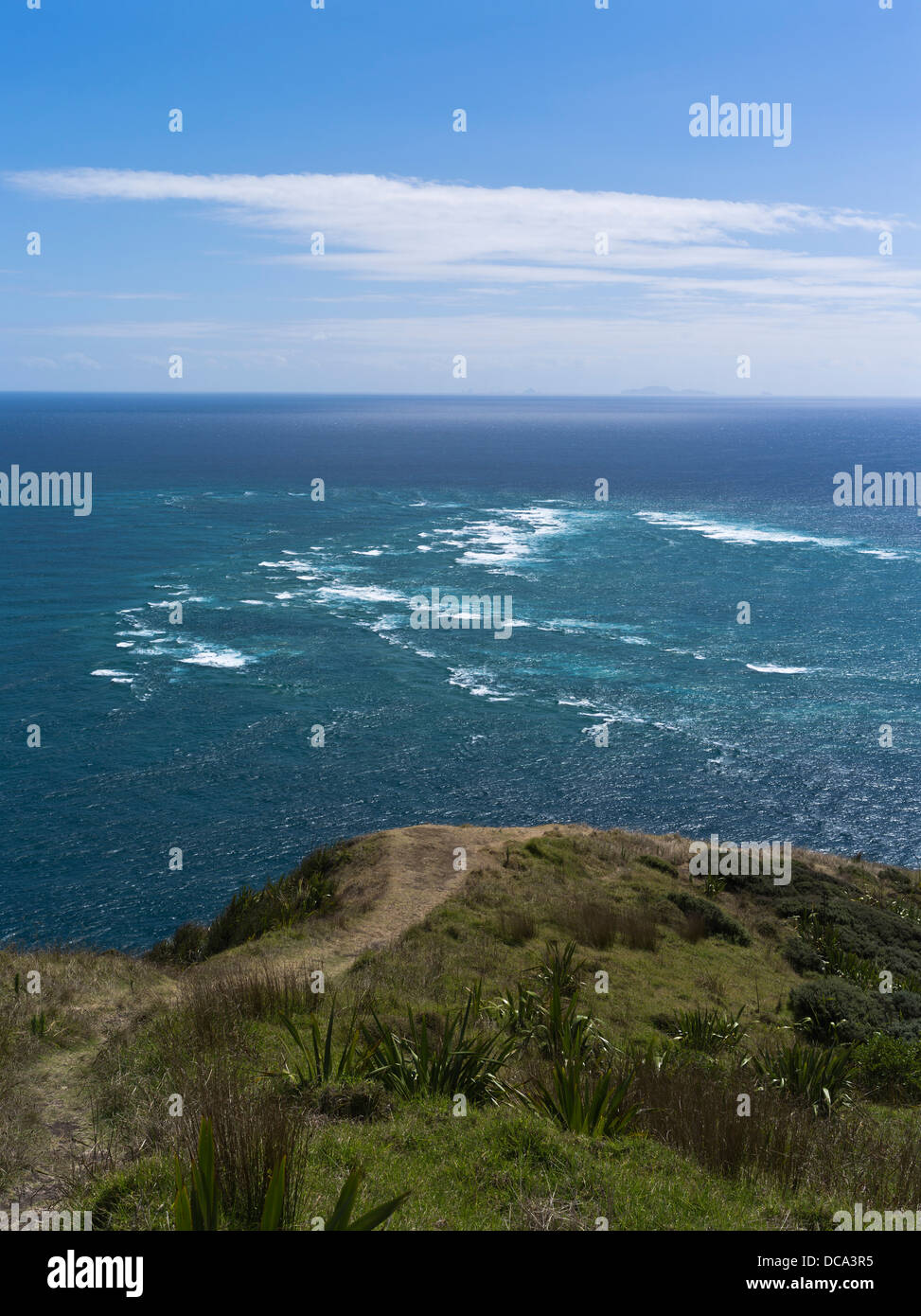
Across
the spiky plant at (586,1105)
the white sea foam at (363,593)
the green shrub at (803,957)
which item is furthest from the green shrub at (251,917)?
the white sea foam at (363,593)

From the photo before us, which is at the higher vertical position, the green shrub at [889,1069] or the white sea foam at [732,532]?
the white sea foam at [732,532]

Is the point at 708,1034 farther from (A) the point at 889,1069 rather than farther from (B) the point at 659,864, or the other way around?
(B) the point at 659,864

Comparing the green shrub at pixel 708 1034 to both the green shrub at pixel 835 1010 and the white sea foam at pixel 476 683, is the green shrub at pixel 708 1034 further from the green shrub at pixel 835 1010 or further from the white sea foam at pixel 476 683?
the white sea foam at pixel 476 683

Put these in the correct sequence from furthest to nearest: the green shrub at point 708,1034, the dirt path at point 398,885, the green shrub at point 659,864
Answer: the green shrub at point 659,864 → the dirt path at point 398,885 → the green shrub at point 708,1034

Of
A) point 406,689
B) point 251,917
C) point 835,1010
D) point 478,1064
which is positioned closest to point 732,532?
point 406,689

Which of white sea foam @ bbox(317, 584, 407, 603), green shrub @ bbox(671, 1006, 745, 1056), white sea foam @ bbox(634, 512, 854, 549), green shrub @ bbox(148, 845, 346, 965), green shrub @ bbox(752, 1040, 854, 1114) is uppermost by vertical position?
white sea foam @ bbox(634, 512, 854, 549)

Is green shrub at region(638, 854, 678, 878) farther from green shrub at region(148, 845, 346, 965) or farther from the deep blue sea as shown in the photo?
green shrub at region(148, 845, 346, 965)

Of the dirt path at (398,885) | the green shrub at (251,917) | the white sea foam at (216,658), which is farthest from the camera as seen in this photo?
the white sea foam at (216,658)

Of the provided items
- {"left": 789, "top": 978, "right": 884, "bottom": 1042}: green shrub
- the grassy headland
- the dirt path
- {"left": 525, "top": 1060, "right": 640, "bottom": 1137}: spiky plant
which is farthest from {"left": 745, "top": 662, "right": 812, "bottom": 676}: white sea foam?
{"left": 525, "top": 1060, "right": 640, "bottom": 1137}: spiky plant
